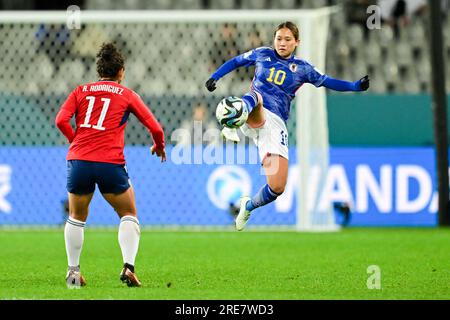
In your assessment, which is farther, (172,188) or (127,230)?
(172,188)

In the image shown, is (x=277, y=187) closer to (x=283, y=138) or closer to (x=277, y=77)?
(x=283, y=138)

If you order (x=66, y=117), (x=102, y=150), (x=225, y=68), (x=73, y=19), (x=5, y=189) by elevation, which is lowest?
(x=102, y=150)

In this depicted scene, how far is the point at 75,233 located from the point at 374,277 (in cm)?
258

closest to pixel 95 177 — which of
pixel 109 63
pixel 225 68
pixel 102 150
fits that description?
pixel 102 150

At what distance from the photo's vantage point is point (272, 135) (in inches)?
410

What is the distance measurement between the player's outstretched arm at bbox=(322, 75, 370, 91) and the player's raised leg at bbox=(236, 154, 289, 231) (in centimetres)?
88

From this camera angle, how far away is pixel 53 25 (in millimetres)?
18266

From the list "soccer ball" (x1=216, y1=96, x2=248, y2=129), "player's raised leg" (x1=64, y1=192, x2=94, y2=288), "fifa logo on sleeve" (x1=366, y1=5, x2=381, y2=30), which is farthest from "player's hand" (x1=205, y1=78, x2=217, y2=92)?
"fifa logo on sleeve" (x1=366, y1=5, x2=381, y2=30)

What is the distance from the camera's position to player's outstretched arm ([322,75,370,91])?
951 cm

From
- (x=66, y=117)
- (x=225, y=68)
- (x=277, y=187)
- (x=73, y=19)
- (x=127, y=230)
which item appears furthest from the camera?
(x=73, y=19)

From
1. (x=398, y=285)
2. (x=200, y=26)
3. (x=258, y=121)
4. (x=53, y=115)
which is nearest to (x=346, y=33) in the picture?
(x=200, y=26)

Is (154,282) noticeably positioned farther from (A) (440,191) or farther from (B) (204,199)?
(A) (440,191)

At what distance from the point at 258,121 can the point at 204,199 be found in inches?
249

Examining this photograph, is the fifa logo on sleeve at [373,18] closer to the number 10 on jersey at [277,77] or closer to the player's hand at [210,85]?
the number 10 on jersey at [277,77]
